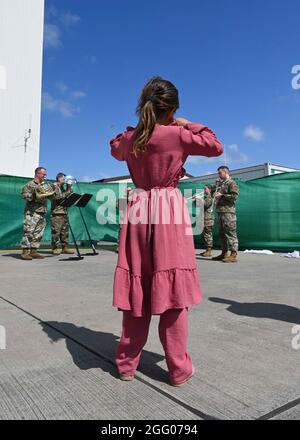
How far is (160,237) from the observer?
213 cm

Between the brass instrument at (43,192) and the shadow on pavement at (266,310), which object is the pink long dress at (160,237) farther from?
the brass instrument at (43,192)

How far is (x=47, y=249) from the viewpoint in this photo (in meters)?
10.7

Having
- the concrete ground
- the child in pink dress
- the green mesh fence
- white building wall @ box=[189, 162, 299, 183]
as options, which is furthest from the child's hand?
white building wall @ box=[189, 162, 299, 183]

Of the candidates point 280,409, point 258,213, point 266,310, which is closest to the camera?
point 280,409

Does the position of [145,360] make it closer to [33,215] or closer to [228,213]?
[228,213]

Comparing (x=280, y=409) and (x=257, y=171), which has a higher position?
(x=257, y=171)

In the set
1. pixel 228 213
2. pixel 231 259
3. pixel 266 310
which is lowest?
pixel 266 310

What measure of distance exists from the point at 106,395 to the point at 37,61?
1662 cm

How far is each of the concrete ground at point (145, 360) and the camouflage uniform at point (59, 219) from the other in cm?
442

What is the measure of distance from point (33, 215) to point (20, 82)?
929 centimetres

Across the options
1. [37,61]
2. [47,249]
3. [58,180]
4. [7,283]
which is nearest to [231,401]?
[7,283]

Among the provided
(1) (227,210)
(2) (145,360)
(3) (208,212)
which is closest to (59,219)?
(3) (208,212)

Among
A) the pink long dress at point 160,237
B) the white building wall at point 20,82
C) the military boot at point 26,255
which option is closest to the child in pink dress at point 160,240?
the pink long dress at point 160,237
